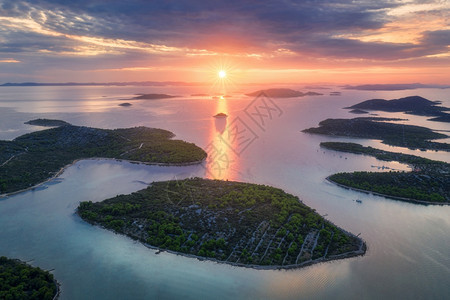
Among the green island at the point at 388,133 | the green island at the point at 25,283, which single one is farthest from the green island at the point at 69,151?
the green island at the point at 388,133

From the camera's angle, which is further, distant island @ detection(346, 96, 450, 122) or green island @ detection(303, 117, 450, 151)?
distant island @ detection(346, 96, 450, 122)

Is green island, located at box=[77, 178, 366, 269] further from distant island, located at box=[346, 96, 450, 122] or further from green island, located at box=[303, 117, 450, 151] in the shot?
distant island, located at box=[346, 96, 450, 122]

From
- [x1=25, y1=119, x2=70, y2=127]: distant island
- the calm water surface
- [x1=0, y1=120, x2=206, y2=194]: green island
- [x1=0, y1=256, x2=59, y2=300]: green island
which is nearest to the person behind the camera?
[x1=0, y1=256, x2=59, y2=300]: green island

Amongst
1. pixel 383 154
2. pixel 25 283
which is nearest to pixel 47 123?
pixel 25 283

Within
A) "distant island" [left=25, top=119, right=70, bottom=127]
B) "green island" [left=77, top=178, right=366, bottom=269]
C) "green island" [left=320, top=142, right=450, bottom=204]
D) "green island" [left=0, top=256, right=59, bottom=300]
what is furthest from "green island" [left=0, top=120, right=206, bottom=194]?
"distant island" [left=25, top=119, right=70, bottom=127]

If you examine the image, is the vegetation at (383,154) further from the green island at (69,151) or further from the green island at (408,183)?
the green island at (69,151)
